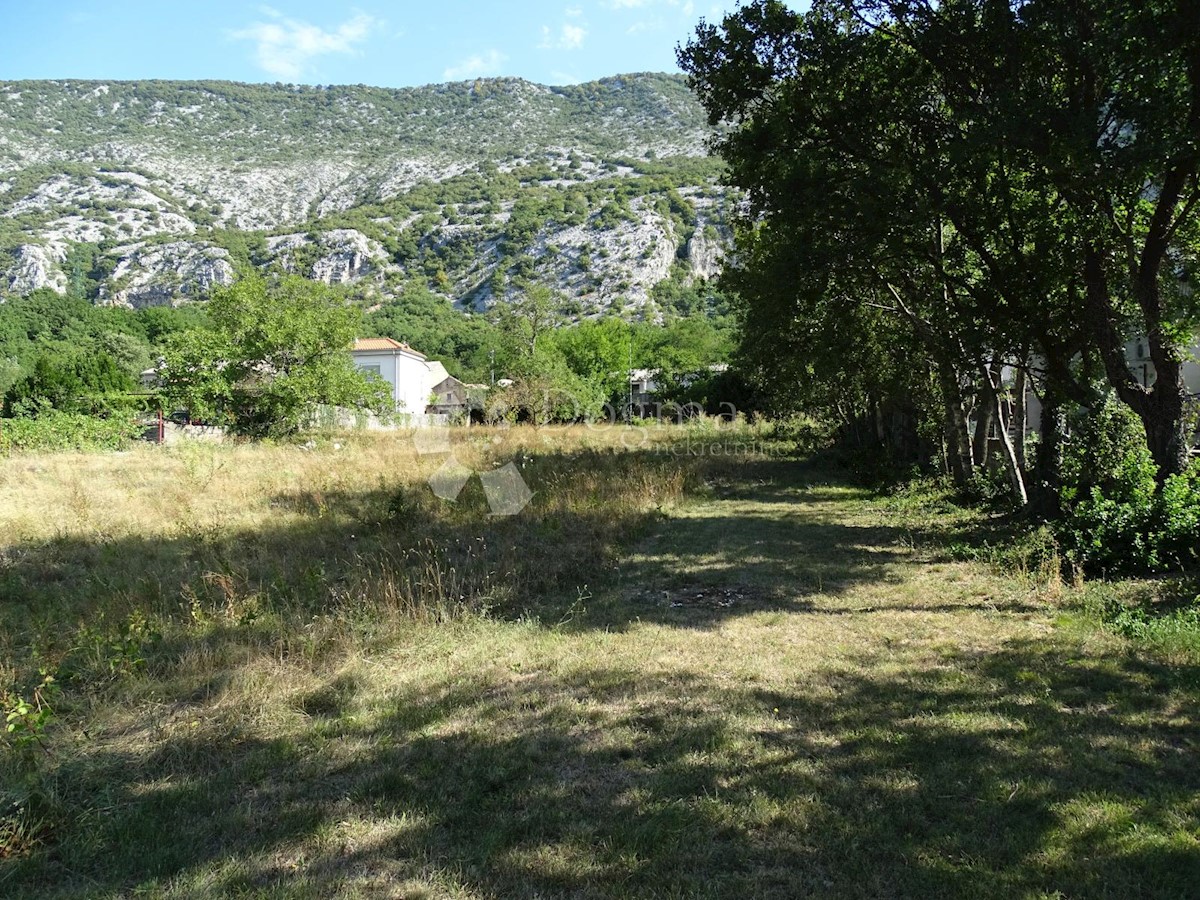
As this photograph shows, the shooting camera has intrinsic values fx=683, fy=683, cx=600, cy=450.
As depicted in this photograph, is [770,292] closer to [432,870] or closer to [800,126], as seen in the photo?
[800,126]

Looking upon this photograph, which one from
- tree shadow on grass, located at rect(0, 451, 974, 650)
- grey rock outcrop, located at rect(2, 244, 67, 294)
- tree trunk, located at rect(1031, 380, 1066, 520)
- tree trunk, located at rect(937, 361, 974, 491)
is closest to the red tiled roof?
tree shadow on grass, located at rect(0, 451, 974, 650)

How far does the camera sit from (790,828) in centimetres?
282

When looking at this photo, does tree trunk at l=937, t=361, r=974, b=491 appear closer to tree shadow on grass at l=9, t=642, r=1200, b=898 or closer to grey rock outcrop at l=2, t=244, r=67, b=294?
tree shadow on grass at l=9, t=642, r=1200, b=898

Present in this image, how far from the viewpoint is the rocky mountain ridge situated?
10506 cm

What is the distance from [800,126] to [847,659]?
667cm

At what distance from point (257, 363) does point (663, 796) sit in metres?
26.4

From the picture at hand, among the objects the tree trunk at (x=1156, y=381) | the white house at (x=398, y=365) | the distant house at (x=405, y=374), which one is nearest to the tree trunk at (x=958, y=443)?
the tree trunk at (x=1156, y=381)

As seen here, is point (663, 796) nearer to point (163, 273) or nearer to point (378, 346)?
point (378, 346)

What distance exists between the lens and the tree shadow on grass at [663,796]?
2.53m

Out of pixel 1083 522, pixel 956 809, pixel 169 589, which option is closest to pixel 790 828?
pixel 956 809

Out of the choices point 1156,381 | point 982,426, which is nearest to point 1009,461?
point 982,426

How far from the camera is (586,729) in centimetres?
374

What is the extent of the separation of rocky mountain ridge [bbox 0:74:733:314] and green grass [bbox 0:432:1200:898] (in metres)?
79.4

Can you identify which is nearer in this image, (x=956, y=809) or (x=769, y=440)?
(x=956, y=809)
